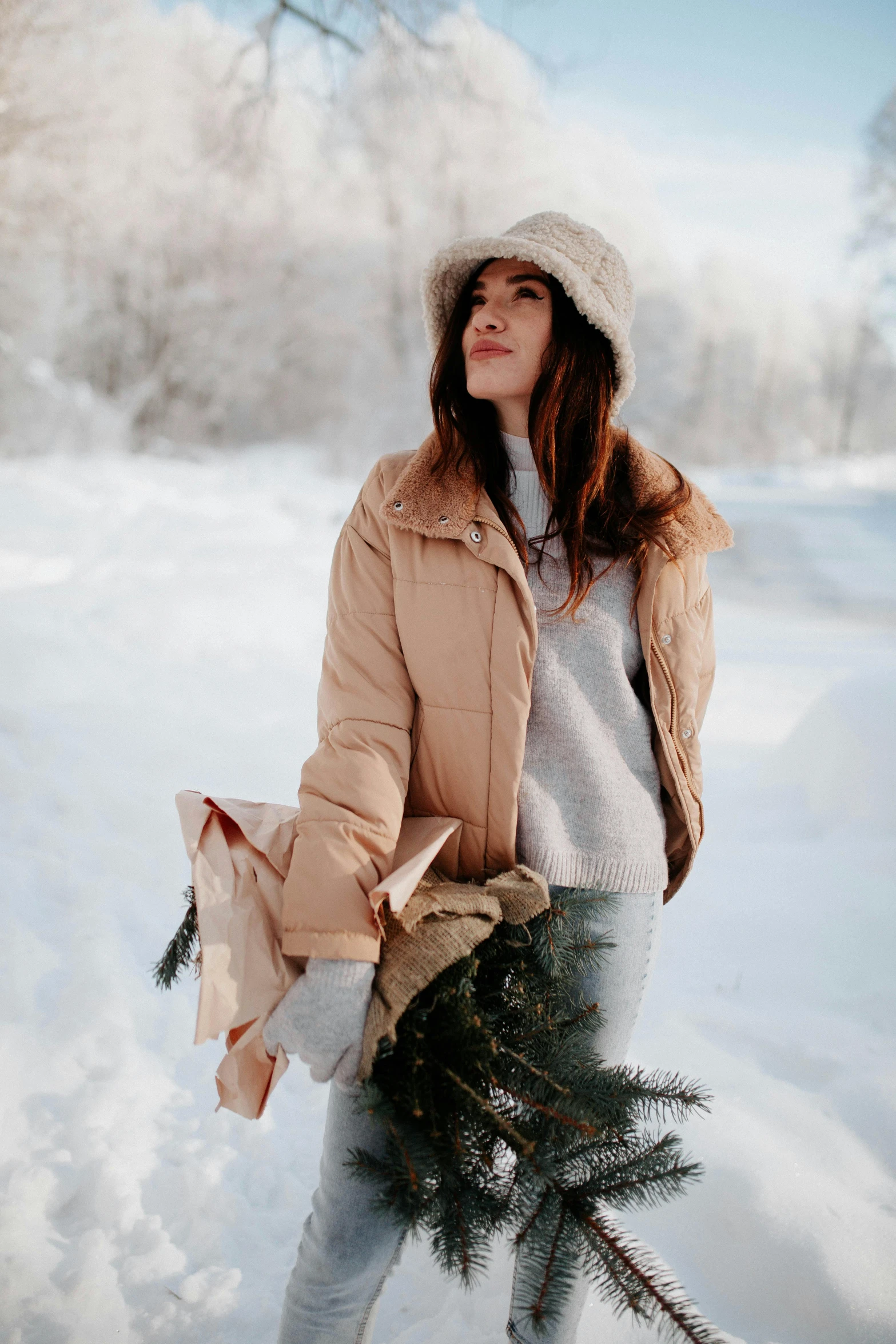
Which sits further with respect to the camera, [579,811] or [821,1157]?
[821,1157]

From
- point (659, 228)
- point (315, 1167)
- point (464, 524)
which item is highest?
point (659, 228)

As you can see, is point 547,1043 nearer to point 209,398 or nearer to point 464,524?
point 464,524

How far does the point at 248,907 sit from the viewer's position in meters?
1.40

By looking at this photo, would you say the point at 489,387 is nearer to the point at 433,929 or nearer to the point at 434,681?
the point at 434,681

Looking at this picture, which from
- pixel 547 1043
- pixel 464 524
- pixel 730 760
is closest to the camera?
pixel 547 1043

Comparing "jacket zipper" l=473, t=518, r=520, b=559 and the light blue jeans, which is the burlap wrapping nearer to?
the light blue jeans

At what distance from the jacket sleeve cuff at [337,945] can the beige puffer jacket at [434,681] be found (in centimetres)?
9

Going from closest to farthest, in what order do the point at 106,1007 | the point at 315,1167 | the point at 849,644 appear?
the point at 315,1167 → the point at 106,1007 → the point at 849,644

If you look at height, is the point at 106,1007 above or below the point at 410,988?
below

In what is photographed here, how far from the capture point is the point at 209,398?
17.8 meters

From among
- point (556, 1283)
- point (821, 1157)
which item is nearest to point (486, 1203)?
point (556, 1283)

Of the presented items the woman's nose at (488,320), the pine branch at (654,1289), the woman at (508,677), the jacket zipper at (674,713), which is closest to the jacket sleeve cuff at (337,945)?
the woman at (508,677)

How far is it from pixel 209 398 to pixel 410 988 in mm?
18399

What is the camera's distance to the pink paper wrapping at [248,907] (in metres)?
1.32
